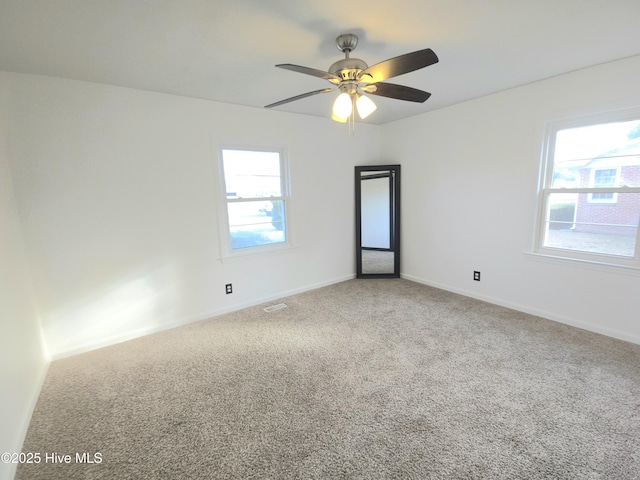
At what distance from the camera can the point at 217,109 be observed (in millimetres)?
3148

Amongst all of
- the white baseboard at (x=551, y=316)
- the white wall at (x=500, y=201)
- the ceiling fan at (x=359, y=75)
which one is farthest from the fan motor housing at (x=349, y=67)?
the white baseboard at (x=551, y=316)

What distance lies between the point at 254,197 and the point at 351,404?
98.3 inches

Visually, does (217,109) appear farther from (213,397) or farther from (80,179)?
(213,397)

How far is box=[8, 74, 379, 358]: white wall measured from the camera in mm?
2400

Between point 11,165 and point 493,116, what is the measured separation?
177 inches

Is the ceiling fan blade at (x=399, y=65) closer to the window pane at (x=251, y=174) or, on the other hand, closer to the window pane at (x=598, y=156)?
the window pane at (x=251, y=174)

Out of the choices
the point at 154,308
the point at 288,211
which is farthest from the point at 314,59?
the point at 154,308

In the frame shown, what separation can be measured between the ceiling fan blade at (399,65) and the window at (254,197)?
1968mm

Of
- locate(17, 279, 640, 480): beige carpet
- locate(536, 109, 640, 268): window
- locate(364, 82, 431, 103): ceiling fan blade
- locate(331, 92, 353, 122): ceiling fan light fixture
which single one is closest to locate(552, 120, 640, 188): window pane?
locate(536, 109, 640, 268): window

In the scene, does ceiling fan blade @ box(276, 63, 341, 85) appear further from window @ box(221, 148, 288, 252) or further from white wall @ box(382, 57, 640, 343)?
white wall @ box(382, 57, 640, 343)

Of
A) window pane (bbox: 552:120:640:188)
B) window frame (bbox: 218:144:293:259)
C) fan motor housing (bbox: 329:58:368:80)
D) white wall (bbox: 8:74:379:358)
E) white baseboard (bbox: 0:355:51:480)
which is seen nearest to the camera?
white baseboard (bbox: 0:355:51:480)

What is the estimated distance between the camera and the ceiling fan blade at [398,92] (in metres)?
2.01

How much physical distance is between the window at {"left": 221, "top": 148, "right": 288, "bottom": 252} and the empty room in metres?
0.03

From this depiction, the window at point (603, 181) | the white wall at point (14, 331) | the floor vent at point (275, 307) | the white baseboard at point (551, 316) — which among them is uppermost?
the window at point (603, 181)
